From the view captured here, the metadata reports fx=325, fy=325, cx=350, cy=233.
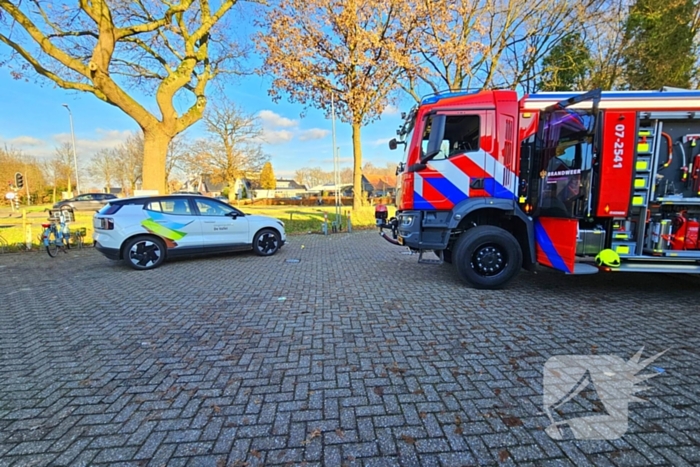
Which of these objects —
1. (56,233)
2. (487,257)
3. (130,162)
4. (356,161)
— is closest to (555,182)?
(487,257)

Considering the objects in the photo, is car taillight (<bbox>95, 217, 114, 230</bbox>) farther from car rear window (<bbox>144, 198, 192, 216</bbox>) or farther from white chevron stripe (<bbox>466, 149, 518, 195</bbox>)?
white chevron stripe (<bbox>466, 149, 518, 195</bbox>)

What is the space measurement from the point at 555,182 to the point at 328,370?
424cm

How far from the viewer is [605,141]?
4434 mm

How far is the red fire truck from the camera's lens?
14.6ft

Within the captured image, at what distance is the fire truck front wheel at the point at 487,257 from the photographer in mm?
5086

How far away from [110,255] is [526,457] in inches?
310

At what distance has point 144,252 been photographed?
22.9ft

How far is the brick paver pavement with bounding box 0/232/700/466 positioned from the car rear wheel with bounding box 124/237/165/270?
4.02ft

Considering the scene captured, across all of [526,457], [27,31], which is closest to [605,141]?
[526,457]

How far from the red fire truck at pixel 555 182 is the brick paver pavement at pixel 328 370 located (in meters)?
0.72

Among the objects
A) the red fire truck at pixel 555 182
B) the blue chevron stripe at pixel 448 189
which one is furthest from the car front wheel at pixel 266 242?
the blue chevron stripe at pixel 448 189

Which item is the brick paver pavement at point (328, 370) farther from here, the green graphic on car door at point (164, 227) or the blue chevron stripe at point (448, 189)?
the green graphic on car door at point (164, 227)

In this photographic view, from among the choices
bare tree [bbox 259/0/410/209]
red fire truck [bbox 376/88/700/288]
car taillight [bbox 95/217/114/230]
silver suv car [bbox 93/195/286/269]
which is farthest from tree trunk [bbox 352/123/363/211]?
car taillight [bbox 95/217/114/230]

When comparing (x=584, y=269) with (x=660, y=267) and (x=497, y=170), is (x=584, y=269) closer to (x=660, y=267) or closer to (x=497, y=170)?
(x=660, y=267)
